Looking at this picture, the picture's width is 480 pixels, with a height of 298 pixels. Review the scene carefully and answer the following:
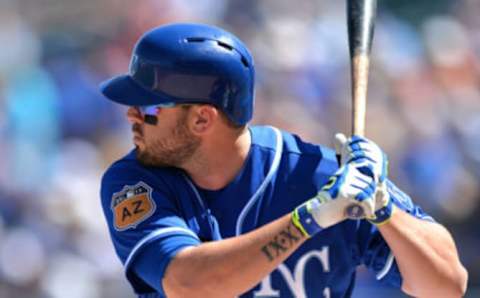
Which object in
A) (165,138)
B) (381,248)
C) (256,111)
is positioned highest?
(165,138)

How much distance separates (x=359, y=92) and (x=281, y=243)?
73 cm

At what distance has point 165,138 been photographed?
94.7 inches

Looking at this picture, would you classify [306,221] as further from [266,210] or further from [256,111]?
[256,111]

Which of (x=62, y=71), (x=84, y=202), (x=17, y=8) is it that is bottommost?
(x=84, y=202)

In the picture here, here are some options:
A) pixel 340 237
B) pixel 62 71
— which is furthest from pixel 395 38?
pixel 340 237

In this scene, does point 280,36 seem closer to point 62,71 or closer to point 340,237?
point 62,71

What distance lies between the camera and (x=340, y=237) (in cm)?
250

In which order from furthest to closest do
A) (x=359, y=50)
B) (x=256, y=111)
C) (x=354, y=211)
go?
1. (x=256, y=111)
2. (x=359, y=50)
3. (x=354, y=211)

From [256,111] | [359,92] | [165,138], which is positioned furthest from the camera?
[256,111]

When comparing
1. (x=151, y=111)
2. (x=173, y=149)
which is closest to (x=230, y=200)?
(x=173, y=149)

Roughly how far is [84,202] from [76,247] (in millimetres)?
257

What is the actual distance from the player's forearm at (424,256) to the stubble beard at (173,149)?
56 cm

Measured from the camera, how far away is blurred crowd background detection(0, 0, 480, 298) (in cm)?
514

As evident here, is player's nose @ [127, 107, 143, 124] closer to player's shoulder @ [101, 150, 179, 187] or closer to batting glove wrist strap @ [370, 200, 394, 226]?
player's shoulder @ [101, 150, 179, 187]
